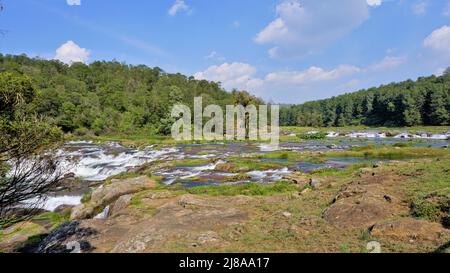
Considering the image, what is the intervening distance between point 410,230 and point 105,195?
67.7 feet

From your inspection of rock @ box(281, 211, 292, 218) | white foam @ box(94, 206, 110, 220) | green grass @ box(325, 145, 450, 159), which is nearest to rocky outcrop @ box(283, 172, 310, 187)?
rock @ box(281, 211, 292, 218)

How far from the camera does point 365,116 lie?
147750 millimetres

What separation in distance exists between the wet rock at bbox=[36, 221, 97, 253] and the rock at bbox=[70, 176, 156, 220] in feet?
20.8

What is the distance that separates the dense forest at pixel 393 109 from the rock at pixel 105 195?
108 meters

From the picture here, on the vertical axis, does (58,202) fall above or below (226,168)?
below

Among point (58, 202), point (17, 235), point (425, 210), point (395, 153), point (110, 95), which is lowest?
point (58, 202)

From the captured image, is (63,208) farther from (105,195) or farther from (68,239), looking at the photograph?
(68,239)

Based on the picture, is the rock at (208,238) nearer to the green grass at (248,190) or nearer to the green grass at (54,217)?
the green grass at (248,190)

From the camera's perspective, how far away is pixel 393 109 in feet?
406

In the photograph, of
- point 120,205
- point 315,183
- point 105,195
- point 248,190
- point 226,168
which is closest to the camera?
point 120,205

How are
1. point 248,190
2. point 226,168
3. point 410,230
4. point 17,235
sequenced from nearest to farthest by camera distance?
point 410,230, point 17,235, point 248,190, point 226,168

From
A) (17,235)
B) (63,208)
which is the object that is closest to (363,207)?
(17,235)

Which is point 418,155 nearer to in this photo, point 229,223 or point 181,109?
point 229,223
